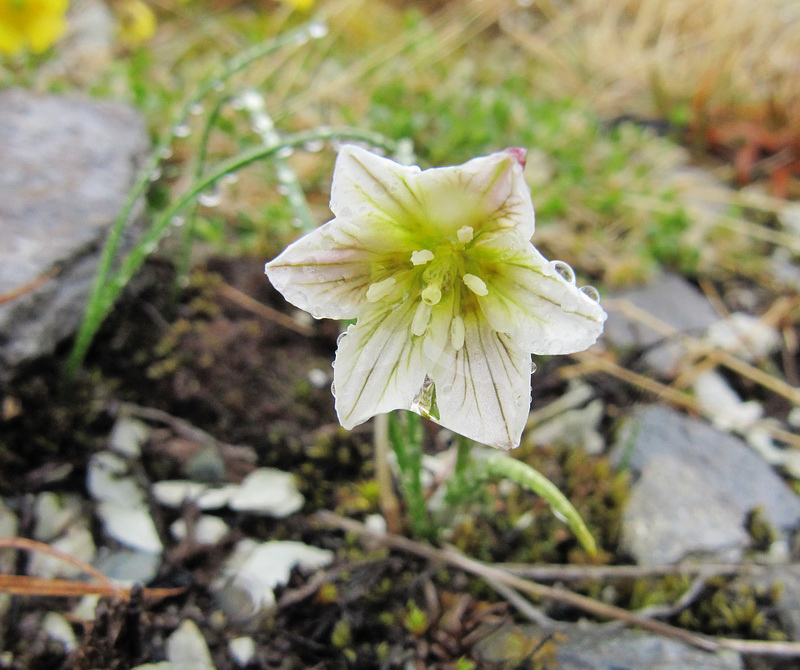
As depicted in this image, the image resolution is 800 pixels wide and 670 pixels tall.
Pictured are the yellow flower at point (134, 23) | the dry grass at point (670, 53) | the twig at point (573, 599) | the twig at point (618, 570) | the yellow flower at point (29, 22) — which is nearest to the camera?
the twig at point (573, 599)

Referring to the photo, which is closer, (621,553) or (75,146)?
(621,553)

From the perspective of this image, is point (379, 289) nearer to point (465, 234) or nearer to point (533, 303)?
point (465, 234)

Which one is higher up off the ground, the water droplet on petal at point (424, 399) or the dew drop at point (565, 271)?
the dew drop at point (565, 271)

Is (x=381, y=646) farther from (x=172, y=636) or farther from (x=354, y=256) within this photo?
(x=354, y=256)

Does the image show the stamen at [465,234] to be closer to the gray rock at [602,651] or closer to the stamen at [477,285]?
the stamen at [477,285]

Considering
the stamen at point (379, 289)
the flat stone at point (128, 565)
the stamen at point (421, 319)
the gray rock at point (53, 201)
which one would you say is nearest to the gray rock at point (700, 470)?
the stamen at point (421, 319)

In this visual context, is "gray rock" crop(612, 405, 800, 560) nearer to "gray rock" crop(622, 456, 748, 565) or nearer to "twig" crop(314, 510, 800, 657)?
"gray rock" crop(622, 456, 748, 565)

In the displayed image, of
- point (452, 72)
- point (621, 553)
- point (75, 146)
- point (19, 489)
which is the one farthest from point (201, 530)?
point (452, 72)
